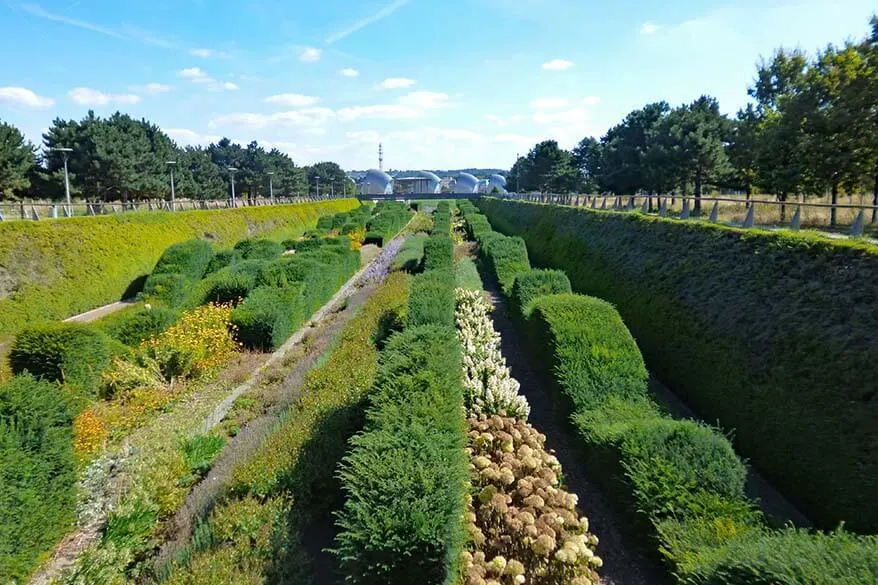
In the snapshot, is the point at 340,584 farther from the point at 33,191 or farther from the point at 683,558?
the point at 33,191

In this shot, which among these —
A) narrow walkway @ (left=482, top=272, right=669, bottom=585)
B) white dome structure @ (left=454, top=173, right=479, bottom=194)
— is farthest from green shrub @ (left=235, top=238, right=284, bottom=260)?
white dome structure @ (left=454, top=173, right=479, bottom=194)

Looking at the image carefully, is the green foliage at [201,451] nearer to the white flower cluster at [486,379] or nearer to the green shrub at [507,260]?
the white flower cluster at [486,379]

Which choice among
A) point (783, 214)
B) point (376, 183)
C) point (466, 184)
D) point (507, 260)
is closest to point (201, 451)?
point (507, 260)

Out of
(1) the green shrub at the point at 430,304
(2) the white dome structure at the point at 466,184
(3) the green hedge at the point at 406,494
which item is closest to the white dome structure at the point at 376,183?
(2) the white dome structure at the point at 466,184

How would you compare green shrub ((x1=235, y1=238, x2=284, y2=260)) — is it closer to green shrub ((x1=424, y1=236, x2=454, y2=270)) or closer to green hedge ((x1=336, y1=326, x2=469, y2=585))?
green shrub ((x1=424, y1=236, x2=454, y2=270))

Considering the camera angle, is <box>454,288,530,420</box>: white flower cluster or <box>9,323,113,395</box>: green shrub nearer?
<box>454,288,530,420</box>: white flower cluster

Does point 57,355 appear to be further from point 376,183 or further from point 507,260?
point 376,183
